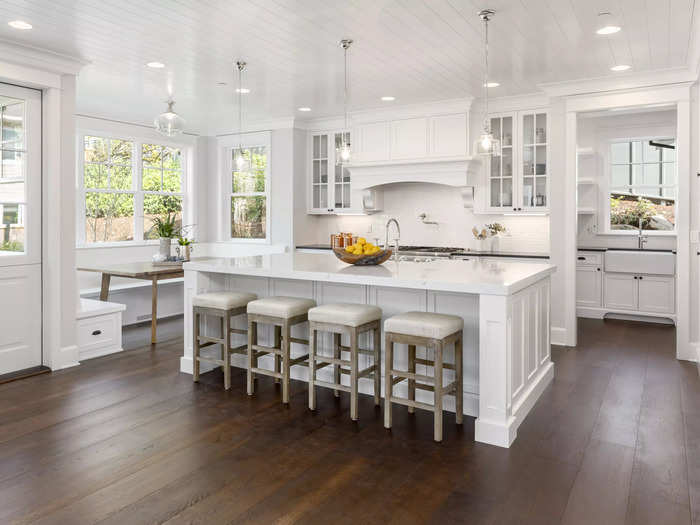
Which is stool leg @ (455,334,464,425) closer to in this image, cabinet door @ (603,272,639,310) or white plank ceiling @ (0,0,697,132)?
white plank ceiling @ (0,0,697,132)

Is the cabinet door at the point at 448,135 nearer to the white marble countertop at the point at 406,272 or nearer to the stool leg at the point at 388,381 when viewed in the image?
the white marble countertop at the point at 406,272

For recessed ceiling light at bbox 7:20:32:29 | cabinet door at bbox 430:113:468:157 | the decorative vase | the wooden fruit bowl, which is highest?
recessed ceiling light at bbox 7:20:32:29

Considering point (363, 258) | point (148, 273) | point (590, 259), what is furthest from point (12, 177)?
point (590, 259)

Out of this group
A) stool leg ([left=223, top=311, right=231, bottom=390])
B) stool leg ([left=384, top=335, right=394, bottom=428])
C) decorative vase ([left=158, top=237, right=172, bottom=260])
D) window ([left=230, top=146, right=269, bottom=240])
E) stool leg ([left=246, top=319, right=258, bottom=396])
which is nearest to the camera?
stool leg ([left=384, top=335, right=394, bottom=428])

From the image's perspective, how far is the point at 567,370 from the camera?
14.5 feet

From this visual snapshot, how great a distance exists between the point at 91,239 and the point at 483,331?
5272 millimetres

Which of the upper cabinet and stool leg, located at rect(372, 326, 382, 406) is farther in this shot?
the upper cabinet

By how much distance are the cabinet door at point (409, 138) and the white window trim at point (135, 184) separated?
3.11m

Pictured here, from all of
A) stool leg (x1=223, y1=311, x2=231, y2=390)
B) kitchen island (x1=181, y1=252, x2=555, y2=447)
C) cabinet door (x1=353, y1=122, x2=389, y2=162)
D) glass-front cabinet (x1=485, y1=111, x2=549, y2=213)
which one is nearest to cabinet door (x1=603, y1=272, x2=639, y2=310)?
glass-front cabinet (x1=485, y1=111, x2=549, y2=213)

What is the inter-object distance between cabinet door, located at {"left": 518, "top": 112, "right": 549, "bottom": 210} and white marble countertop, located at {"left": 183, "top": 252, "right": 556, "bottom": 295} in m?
2.13

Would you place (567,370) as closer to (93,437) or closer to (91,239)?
(93,437)

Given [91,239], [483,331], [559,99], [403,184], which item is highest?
[559,99]

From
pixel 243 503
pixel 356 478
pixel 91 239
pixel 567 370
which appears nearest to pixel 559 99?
pixel 567 370

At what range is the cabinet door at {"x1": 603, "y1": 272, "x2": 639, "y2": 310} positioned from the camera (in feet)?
21.6
